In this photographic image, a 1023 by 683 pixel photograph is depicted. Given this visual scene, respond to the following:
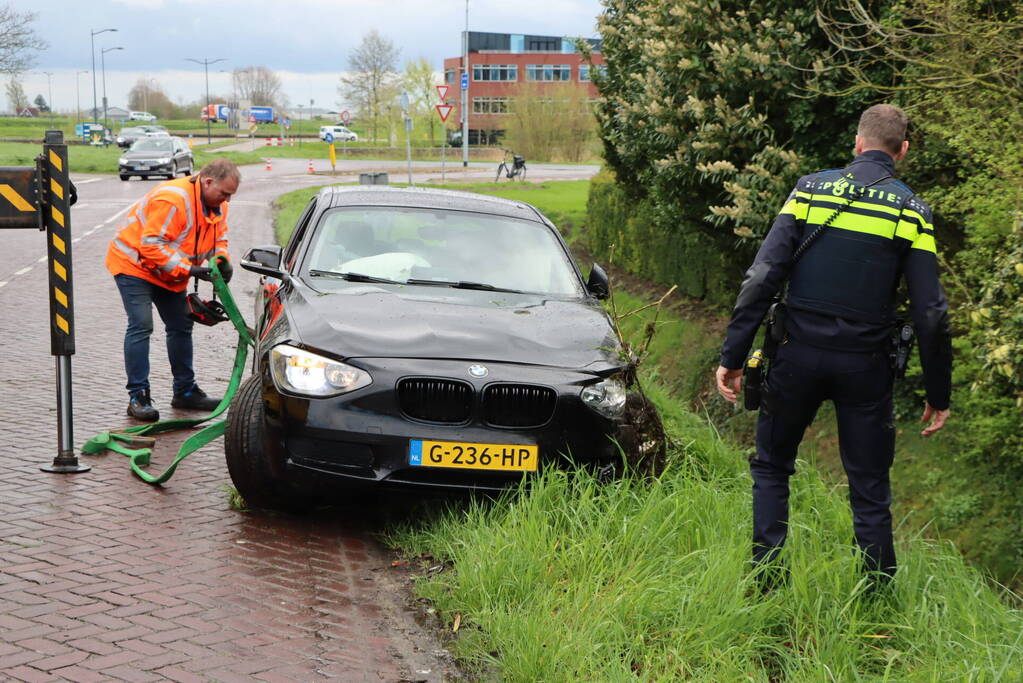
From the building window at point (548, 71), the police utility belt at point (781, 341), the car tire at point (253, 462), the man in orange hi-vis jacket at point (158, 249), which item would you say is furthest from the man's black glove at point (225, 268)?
the building window at point (548, 71)

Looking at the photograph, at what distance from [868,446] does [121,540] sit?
3.31 meters

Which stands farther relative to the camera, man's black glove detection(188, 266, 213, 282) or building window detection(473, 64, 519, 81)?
building window detection(473, 64, 519, 81)

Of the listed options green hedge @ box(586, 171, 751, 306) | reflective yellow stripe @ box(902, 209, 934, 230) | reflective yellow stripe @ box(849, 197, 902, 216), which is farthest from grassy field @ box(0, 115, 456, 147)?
reflective yellow stripe @ box(902, 209, 934, 230)

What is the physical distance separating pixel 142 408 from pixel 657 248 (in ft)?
26.8

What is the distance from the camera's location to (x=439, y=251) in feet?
21.9

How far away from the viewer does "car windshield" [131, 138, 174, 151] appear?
42281 mm

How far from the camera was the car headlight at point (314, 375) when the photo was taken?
5.17 meters

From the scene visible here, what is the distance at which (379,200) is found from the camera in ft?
23.0

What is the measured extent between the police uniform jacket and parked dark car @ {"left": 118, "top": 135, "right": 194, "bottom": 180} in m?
40.2

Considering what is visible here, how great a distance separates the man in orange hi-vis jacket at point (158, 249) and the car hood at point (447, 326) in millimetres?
1886

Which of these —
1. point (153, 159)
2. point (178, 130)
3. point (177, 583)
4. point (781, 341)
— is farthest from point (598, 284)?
point (178, 130)

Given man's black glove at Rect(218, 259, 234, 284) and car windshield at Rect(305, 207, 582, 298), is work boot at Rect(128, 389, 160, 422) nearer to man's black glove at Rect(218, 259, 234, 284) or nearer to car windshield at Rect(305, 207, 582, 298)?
man's black glove at Rect(218, 259, 234, 284)

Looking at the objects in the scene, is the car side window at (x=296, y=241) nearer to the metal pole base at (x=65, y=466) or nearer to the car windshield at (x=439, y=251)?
the car windshield at (x=439, y=251)

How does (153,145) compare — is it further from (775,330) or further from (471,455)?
(775,330)
